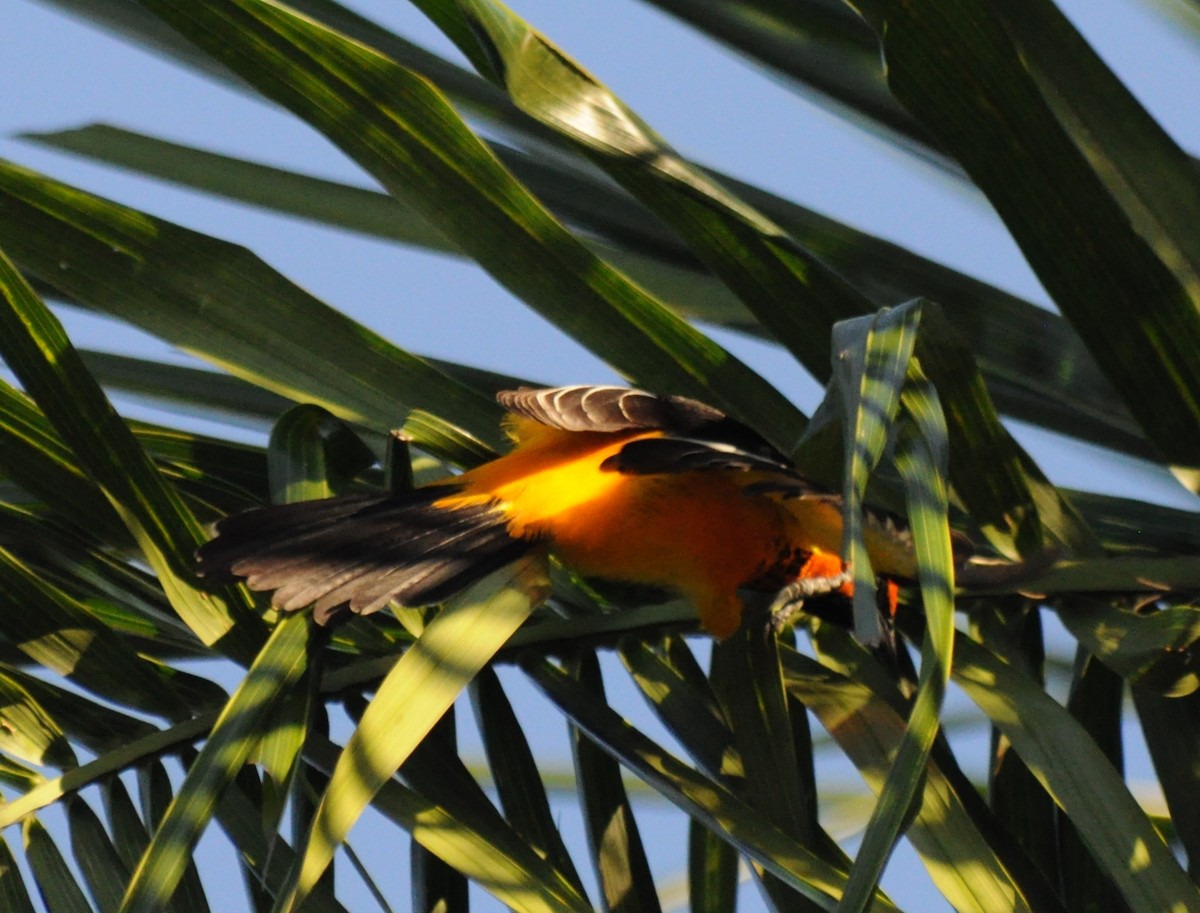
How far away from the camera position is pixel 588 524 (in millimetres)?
1491

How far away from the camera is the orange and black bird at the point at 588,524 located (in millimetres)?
1233

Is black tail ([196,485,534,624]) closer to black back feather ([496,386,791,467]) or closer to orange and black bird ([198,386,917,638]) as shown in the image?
orange and black bird ([198,386,917,638])

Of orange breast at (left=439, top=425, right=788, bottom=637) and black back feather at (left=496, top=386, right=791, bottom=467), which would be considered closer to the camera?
black back feather at (left=496, top=386, right=791, bottom=467)

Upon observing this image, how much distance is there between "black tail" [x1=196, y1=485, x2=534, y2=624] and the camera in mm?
1196

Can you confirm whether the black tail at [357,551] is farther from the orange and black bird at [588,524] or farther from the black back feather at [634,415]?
the black back feather at [634,415]

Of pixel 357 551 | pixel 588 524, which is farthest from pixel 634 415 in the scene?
pixel 357 551

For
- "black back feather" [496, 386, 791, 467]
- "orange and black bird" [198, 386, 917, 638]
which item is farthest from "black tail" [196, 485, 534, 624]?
"black back feather" [496, 386, 791, 467]

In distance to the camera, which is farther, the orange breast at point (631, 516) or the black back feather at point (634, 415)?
the orange breast at point (631, 516)

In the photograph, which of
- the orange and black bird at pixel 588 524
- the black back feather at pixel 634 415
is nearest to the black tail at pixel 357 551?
the orange and black bird at pixel 588 524

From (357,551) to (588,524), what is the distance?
11.2 inches

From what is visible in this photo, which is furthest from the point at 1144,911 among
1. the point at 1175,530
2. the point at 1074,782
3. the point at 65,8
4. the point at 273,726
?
the point at 65,8

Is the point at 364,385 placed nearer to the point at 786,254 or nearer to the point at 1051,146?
the point at 786,254

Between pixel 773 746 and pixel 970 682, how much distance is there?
16 cm

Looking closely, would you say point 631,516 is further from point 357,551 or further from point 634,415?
point 357,551
